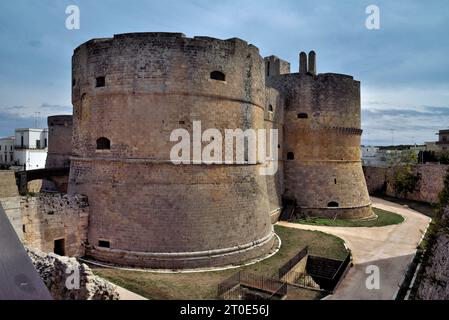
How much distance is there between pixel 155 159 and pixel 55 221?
4.62m

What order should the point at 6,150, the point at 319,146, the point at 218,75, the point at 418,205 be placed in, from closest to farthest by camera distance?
the point at 218,75 → the point at 319,146 → the point at 418,205 → the point at 6,150

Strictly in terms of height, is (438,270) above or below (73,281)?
above

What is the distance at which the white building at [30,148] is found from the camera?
52094 mm

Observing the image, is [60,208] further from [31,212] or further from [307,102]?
[307,102]

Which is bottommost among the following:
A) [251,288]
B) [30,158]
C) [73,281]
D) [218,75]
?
[251,288]

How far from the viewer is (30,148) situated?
55719 mm

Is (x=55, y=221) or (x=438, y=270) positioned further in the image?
(x=55, y=221)

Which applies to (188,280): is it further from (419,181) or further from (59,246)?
(419,181)

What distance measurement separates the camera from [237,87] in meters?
15.4

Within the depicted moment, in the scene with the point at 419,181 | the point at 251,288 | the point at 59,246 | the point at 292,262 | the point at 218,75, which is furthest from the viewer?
the point at 419,181

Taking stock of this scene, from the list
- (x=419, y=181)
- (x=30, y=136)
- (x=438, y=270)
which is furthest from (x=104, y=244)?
(x=30, y=136)

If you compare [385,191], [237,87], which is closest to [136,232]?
[237,87]

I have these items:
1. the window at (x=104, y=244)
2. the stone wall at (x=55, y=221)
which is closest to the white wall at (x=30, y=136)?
the stone wall at (x=55, y=221)

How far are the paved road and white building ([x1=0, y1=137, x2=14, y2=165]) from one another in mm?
53719
